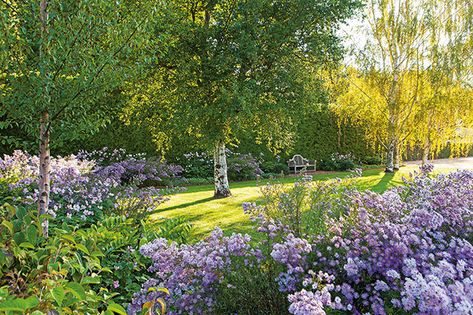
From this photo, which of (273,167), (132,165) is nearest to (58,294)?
(132,165)

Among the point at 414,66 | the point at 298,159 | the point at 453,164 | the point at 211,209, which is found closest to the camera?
the point at 211,209

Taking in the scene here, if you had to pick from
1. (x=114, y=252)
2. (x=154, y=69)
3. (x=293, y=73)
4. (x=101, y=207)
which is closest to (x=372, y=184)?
(x=293, y=73)

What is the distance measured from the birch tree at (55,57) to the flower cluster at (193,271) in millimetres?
1174

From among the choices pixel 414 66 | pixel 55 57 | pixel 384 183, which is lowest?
pixel 384 183

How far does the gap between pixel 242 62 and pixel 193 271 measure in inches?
255

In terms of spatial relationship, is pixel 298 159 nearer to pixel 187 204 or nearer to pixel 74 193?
pixel 187 204

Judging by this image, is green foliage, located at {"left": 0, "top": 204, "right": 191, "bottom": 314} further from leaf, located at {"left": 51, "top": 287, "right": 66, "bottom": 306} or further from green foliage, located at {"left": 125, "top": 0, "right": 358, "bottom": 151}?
green foliage, located at {"left": 125, "top": 0, "right": 358, "bottom": 151}

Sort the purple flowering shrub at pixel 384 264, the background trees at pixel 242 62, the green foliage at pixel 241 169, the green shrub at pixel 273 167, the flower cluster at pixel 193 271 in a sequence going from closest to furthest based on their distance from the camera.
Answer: the purple flowering shrub at pixel 384 264 < the flower cluster at pixel 193 271 < the background trees at pixel 242 62 < the green foliage at pixel 241 169 < the green shrub at pixel 273 167

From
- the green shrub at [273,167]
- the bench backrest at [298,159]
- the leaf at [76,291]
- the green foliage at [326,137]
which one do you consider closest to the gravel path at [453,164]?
the green foliage at [326,137]

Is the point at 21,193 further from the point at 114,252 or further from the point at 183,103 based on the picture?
the point at 183,103

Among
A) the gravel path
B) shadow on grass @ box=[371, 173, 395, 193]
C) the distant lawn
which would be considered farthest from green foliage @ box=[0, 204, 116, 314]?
the gravel path

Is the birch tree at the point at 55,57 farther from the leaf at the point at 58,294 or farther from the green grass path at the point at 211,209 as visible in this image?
the green grass path at the point at 211,209

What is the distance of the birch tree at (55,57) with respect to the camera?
10.5 ft

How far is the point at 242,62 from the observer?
27.7 feet
